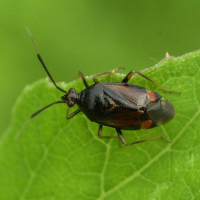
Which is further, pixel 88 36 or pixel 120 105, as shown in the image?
pixel 88 36

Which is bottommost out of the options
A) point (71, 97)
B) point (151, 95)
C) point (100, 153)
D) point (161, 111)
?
point (100, 153)

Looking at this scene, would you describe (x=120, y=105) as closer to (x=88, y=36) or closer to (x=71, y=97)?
(x=71, y=97)

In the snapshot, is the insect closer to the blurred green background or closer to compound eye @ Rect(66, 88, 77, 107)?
compound eye @ Rect(66, 88, 77, 107)

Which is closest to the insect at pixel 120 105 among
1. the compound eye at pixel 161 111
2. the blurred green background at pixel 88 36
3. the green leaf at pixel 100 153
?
the compound eye at pixel 161 111

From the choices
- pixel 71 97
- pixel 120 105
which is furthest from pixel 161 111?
pixel 71 97

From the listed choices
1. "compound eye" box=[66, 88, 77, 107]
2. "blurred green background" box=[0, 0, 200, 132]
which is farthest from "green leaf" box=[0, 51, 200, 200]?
"blurred green background" box=[0, 0, 200, 132]

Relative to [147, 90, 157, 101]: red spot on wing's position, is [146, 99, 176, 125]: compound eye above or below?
below

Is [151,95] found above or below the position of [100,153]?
above
